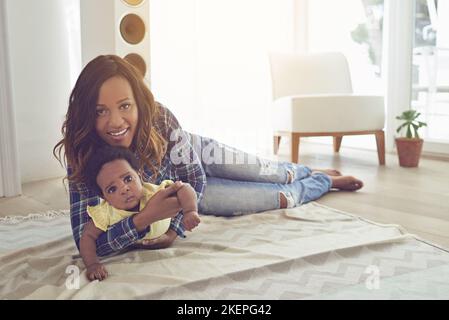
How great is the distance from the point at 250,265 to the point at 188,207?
0.21m

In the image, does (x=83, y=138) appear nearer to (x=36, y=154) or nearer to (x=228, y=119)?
(x=36, y=154)

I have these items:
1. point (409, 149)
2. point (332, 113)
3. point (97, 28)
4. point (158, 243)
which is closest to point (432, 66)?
point (409, 149)

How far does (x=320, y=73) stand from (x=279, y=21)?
2.50 ft

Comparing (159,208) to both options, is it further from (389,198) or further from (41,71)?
(41,71)

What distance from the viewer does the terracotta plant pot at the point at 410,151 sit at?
2.87 meters

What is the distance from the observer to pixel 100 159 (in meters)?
1.15

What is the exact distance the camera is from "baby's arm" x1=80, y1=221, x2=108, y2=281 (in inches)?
46.3

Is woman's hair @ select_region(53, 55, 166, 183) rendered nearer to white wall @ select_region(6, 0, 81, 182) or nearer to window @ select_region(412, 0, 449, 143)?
white wall @ select_region(6, 0, 81, 182)

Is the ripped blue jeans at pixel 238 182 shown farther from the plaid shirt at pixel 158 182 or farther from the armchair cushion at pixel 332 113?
the armchair cushion at pixel 332 113

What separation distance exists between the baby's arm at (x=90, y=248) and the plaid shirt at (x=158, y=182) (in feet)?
0.05

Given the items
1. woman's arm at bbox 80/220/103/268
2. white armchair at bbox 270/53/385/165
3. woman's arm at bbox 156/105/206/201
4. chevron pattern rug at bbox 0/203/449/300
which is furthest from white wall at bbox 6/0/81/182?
woman's arm at bbox 80/220/103/268

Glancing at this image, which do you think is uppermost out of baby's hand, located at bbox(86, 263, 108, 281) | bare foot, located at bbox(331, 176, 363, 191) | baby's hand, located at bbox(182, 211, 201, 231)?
baby's hand, located at bbox(182, 211, 201, 231)

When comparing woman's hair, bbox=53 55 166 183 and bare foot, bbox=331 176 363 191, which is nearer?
woman's hair, bbox=53 55 166 183
